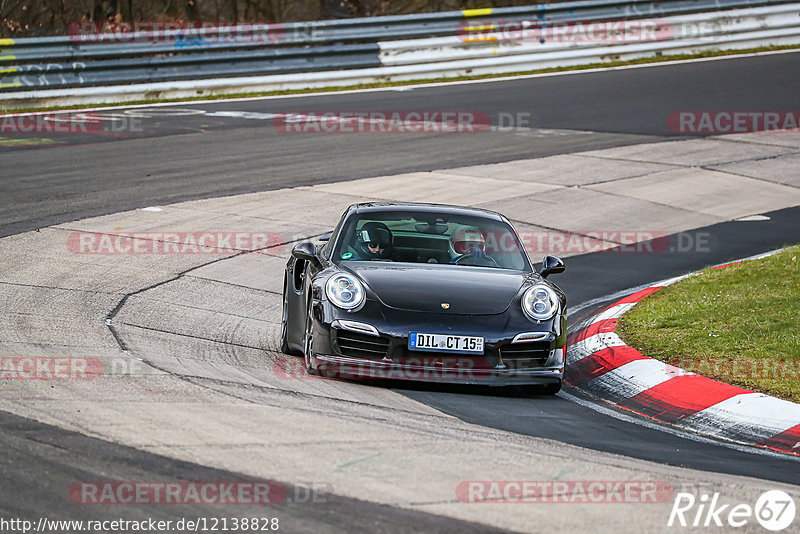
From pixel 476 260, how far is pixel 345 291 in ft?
4.50

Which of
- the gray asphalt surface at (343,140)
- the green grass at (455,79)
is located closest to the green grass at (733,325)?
the gray asphalt surface at (343,140)

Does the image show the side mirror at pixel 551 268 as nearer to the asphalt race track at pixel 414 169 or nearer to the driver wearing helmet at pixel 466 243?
the driver wearing helmet at pixel 466 243

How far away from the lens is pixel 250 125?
64.9ft

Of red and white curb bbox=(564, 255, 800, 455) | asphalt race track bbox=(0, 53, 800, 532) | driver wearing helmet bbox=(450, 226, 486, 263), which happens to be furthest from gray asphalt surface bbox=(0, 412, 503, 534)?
driver wearing helmet bbox=(450, 226, 486, 263)

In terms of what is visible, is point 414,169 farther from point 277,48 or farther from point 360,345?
point 360,345

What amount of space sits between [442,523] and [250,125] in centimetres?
1595

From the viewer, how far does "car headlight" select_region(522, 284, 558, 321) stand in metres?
7.77

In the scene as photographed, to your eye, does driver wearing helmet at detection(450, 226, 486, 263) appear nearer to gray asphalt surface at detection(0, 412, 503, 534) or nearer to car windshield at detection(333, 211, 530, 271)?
car windshield at detection(333, 211, 530, 271)

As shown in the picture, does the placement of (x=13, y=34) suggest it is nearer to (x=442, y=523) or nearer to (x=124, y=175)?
(x=124, y=175)

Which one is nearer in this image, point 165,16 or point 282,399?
point 282,399

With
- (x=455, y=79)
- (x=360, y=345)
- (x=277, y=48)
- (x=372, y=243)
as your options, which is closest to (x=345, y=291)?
(x=360, y=345)

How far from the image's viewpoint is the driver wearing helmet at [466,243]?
28.7ft

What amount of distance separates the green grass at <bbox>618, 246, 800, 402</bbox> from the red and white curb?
17 centimetres

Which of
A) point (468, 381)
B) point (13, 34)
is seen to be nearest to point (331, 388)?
point (468, 381)
